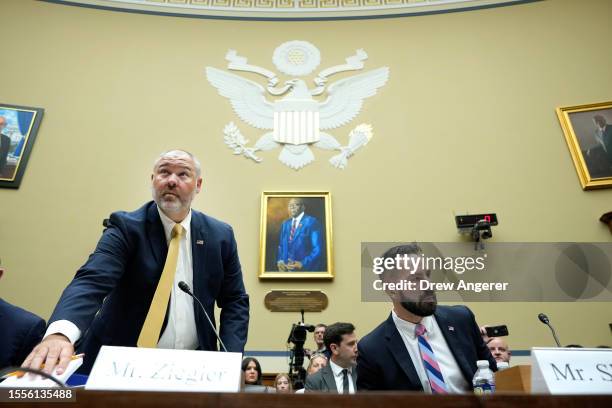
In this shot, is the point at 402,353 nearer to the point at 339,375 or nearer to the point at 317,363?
the point at 339,375

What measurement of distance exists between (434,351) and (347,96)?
601 centimetres

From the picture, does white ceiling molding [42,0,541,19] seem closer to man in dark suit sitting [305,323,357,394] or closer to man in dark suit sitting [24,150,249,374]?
man in dark suit sitting [305,323,357,394]

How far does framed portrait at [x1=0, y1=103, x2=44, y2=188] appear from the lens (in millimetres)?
6805

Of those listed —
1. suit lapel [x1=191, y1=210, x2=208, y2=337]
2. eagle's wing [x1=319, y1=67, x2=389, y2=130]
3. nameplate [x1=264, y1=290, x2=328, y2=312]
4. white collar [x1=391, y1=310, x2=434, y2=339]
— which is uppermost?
eagle's wing [x1=319, y1=67, x2=389, y2=130]

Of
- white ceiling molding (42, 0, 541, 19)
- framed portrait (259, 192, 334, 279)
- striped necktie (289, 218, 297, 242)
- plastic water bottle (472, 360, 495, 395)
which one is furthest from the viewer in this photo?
white ceiling molding (42, 0, 541, 19)

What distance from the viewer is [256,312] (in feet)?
21.0

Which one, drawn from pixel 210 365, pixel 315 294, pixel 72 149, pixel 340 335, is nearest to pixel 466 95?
pixel 315 294

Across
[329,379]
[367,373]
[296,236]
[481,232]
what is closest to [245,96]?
[296,236]

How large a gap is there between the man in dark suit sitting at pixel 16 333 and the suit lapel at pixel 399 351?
155 centimetres

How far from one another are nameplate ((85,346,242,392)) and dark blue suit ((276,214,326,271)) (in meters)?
5.46

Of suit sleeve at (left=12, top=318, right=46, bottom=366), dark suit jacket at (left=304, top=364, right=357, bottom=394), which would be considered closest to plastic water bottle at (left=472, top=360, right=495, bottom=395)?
suit sleeve at (left=12, top=318, right=46, bottom=366)

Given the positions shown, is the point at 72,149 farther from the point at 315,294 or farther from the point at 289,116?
the point at 315,294

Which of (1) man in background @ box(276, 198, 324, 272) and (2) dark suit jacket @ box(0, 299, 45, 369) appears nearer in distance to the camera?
(2) dark suit jacket @ box(0, 299, 45, 369)

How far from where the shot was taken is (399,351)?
2236mm
